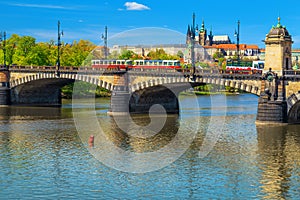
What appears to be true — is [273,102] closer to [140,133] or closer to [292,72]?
[292,72]

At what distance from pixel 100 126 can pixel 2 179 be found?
23.4m

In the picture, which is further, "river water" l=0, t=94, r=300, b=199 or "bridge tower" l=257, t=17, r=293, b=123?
"bridge tower" l=257, t=17, r=293, b=123

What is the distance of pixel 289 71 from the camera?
55031 millimetres

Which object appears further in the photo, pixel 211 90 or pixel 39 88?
pixel 211 90

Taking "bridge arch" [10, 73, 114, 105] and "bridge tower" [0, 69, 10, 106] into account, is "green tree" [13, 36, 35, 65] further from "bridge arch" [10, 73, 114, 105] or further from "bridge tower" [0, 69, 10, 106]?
"bridge tower" [0, 69, 10, 106]

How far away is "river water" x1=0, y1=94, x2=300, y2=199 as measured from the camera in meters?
30.2

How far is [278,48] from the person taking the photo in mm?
55562

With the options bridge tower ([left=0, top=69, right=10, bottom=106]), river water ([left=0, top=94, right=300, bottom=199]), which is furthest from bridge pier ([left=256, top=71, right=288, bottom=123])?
bridge tower ([left=0, top=69, right=10, bottom=106])

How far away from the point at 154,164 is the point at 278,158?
8915mm

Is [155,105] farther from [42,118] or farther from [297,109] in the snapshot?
[297,109]

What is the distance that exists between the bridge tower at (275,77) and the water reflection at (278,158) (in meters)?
1.52

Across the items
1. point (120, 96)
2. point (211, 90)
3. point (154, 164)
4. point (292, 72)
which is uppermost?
point (292, 72)

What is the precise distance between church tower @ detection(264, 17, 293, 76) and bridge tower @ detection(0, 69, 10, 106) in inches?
1561

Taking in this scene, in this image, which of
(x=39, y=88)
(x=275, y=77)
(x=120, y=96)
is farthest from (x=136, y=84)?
(x=39, y=88)
